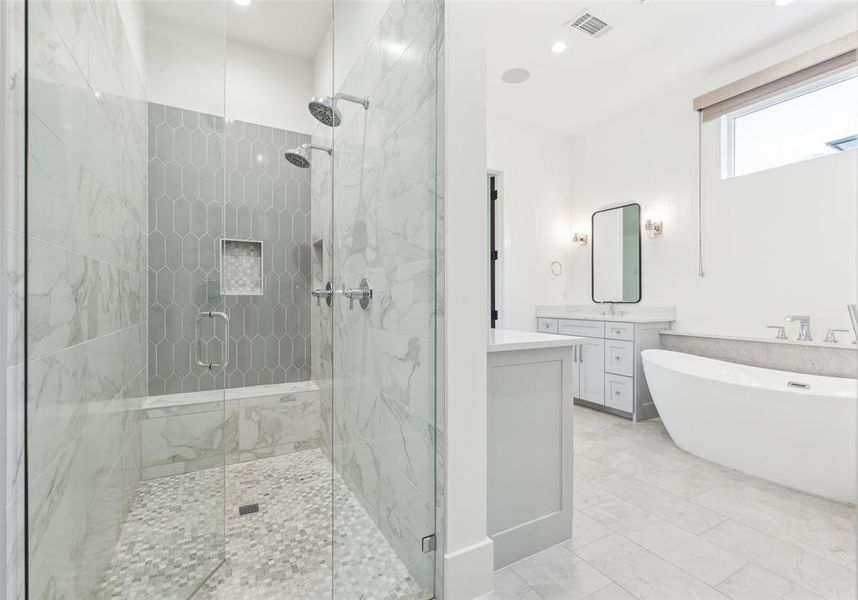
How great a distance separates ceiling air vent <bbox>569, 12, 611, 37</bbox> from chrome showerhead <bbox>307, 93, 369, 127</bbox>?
1.94 m

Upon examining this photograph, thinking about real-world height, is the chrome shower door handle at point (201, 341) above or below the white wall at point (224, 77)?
below

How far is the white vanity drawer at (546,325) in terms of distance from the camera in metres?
4.17

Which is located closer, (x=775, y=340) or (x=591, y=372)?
(x=775, y=340)

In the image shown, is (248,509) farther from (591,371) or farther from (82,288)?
(591,371)

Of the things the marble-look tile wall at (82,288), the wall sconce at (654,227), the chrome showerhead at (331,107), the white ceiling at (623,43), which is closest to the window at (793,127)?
the white ceiling at (623,43)

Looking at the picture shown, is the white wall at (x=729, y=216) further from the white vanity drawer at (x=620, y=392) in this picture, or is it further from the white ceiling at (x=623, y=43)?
the white vanity drawer at (x=620, y=392)

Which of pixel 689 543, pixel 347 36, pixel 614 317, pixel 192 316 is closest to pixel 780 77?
pixel 614 317

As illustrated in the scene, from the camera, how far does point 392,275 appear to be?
1532mm

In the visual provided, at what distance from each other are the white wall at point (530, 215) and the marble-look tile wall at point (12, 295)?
150 inches

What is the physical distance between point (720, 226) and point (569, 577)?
3.13m

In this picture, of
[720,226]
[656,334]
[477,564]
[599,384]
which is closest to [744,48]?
[720,226]

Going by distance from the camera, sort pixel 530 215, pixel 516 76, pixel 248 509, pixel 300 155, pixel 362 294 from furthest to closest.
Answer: pixel 530 215 → pixel 516 76 → pixel 300 155 → pixel 248 509 → pixel 362 294

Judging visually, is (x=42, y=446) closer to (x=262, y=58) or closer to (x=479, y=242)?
(x=479, y=242)

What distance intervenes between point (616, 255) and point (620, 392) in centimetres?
149
